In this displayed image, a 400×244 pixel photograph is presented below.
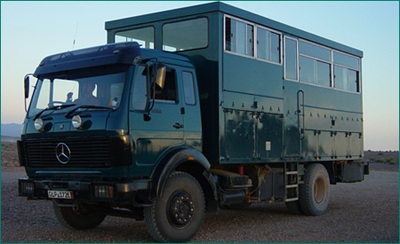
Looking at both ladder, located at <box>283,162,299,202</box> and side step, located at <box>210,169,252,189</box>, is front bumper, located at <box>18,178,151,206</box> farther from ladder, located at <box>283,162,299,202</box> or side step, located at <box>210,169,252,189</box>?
ladder, located at <box>283,162,299,202</box>

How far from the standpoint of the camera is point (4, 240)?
9641 mm

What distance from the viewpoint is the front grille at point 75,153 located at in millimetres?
8703

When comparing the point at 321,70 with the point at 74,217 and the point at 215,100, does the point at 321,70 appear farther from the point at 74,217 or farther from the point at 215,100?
the point at 74,217

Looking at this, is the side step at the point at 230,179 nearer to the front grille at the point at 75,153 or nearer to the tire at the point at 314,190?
the front grille at the point at 75,153

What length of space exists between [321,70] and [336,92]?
889 mm

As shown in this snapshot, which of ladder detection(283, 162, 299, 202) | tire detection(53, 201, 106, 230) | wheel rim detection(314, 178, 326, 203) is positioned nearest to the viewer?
tire detection(53, 201, 106, 230)

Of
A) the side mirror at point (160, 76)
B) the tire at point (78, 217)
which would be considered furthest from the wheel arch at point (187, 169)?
the tire at point (78, 217)

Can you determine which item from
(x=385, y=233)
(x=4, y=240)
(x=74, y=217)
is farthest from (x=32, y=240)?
(x=385, y=233)

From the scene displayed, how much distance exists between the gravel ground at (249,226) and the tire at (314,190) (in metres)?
0.25

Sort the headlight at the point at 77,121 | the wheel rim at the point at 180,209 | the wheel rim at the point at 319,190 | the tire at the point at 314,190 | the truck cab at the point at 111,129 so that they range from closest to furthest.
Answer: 1. the truck cab at the point at 111,129
2. the headlight at the point at 77,121
3. the wheel rim at the point at 180,209
4. the tire at the point at 314,190
5. the wheel rim at the point at 319,190

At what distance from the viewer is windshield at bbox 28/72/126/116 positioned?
8930 millimetres

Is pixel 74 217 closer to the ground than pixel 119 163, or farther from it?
closer to the ground

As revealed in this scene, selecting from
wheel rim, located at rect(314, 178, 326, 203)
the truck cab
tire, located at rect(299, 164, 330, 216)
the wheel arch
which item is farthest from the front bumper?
wheel rim, located at rect(314, 178, 326, 203)

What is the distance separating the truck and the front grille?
19 millimetres
